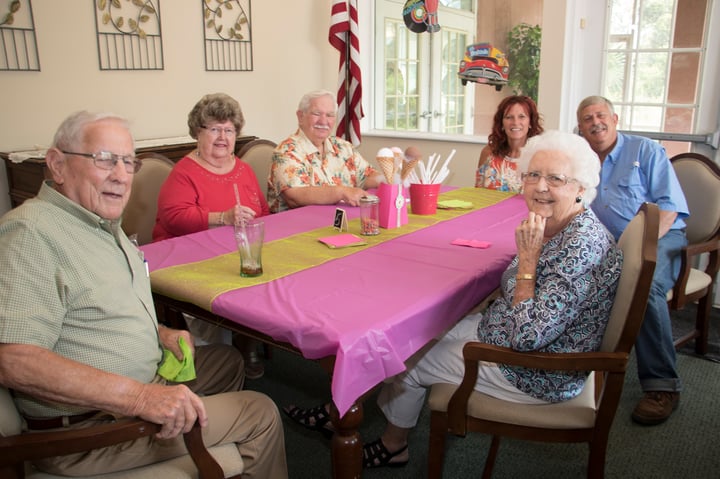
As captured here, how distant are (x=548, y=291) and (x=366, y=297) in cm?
46

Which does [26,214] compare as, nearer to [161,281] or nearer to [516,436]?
[161,281]

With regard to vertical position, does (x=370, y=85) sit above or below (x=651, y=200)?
above

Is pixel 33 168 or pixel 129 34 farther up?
pixel 129 34

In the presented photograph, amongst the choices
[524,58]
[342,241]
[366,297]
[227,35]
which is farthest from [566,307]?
[227,35]

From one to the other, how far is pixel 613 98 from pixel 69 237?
3.47 metres

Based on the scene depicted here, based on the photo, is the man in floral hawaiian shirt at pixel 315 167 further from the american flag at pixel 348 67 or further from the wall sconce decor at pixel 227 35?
the american flag at pixel 348 67

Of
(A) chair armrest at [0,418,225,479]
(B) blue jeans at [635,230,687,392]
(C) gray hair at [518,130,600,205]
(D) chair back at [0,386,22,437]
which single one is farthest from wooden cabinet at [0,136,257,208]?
(B) blue jeans at [635,230,687,392]

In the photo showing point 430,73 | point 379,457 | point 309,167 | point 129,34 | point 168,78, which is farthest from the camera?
point 430,73

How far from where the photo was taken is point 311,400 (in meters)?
2.40

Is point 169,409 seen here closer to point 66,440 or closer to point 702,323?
point 66,440

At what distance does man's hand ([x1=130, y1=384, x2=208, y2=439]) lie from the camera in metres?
1.19

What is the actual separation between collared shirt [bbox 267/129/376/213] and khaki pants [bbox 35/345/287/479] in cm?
142

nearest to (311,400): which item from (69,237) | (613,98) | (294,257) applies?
(294,257)

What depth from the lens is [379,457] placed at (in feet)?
6.39
